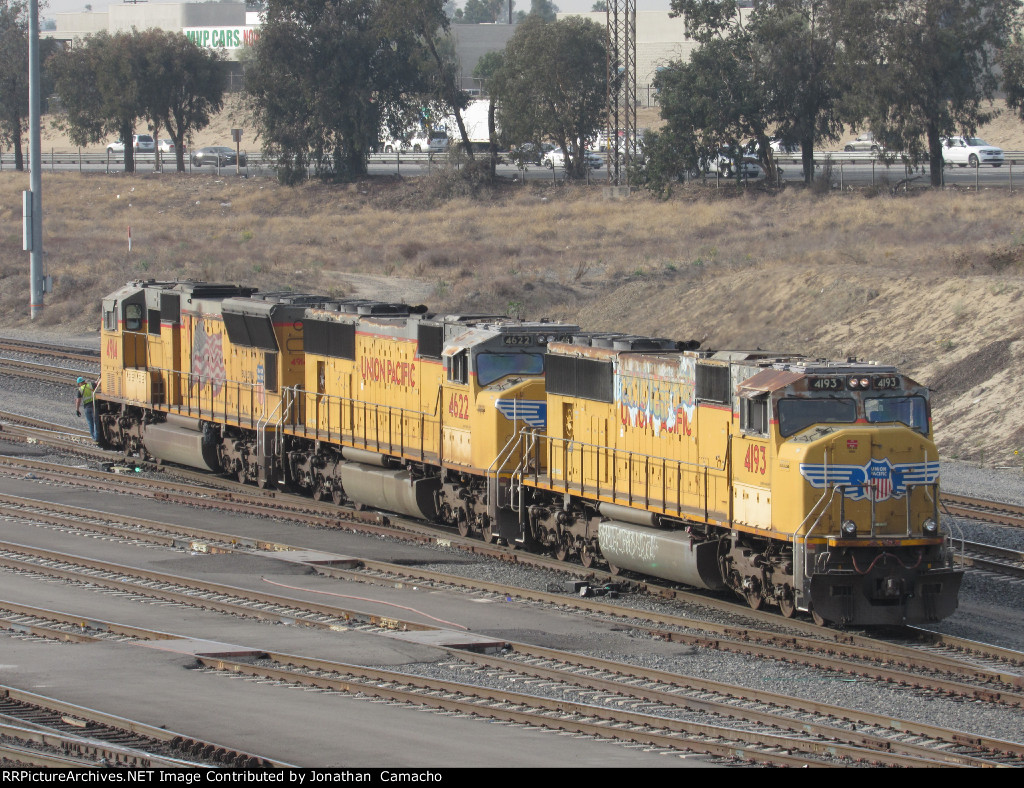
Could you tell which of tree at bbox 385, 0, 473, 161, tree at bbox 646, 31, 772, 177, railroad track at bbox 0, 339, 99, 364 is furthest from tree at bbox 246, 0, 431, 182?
railroad track at bbox 0, 339, 99, 364

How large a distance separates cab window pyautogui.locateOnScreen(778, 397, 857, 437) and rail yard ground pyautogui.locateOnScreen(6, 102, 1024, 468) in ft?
42.8

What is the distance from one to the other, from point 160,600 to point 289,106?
60.7 m

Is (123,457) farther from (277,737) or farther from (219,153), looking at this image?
(219,153)

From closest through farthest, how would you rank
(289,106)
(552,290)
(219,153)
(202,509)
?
(202,509), (552,290), (289,106), (219,153)

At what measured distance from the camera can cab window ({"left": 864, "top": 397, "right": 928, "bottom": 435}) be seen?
15688 millimetres

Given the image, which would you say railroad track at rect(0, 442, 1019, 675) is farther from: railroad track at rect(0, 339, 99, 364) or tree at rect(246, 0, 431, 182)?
tree at rect(246, 0, 431, 182)

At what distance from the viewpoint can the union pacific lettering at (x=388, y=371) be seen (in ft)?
76.6

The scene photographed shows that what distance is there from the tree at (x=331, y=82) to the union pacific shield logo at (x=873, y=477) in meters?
62.3

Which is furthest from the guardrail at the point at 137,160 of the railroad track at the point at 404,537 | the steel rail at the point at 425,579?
the steel rail at the point at 425,579

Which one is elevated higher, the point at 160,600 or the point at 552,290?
the point at 552,290

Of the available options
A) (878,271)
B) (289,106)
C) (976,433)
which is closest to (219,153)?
(289,106)

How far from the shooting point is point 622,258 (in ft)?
167

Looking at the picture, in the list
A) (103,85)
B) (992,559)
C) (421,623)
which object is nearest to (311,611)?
(421,623)

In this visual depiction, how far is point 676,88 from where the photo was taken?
2623 inches
